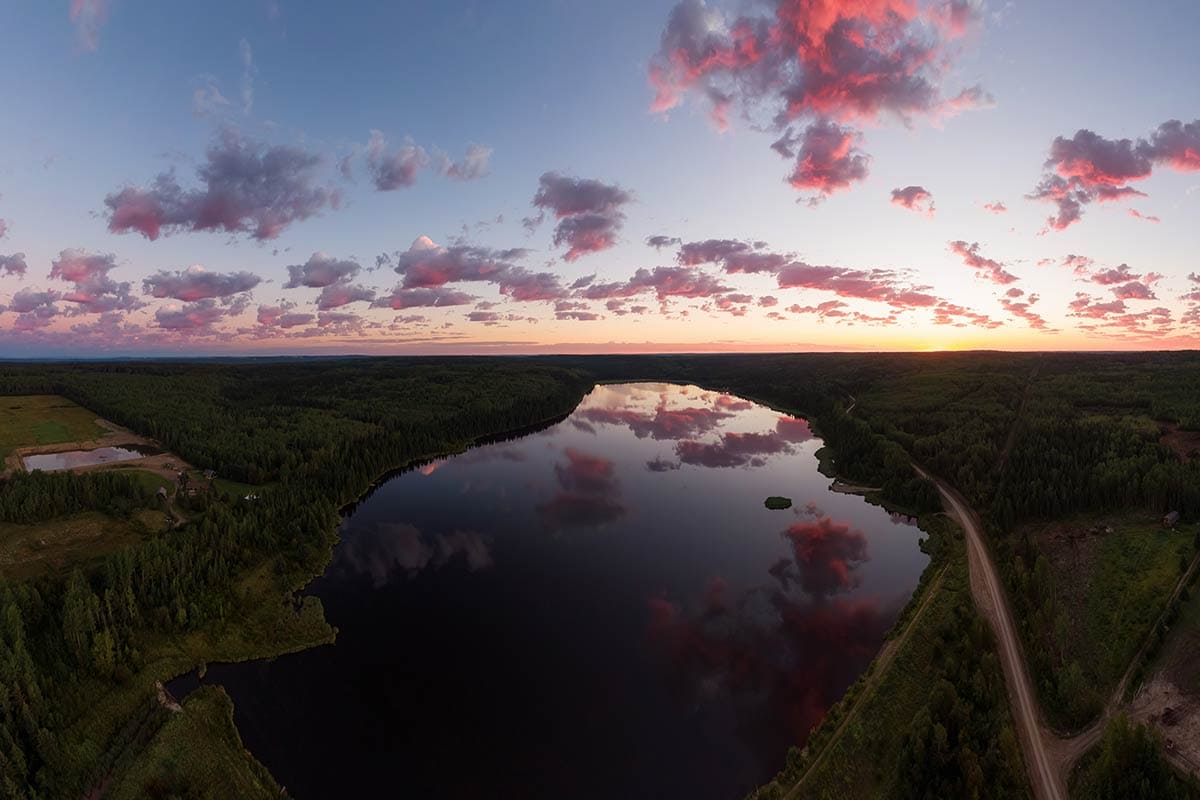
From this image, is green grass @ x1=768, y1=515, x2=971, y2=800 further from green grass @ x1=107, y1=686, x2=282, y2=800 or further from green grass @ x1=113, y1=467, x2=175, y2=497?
green grass @ x1=113, y1=467, x2=175, y2=497

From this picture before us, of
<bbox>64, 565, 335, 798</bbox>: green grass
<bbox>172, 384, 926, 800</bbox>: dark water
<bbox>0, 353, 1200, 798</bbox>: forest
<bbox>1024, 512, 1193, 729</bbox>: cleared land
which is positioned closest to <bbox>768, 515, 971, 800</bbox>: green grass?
<bbox>0, 353, 1200, 798</bbox>: forest

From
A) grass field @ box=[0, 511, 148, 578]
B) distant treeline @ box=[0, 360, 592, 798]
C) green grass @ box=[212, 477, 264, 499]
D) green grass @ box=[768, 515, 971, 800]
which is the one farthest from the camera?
green grass @ box=[212, 477, 264, 499]

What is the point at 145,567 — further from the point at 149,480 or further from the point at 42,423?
the point at 42,423

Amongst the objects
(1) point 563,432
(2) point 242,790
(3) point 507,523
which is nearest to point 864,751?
(2) point 242,790

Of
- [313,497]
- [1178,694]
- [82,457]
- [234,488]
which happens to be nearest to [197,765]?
[313,497]

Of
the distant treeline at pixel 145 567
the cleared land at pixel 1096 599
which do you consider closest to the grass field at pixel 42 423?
the distant treeline at pixel 145 567
